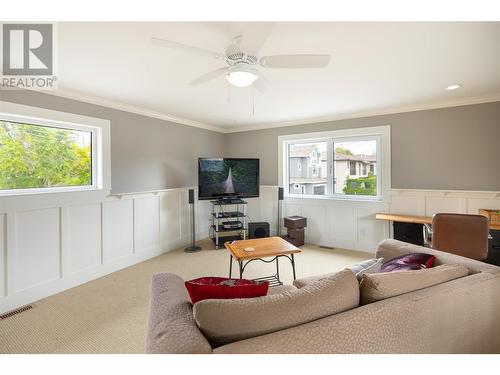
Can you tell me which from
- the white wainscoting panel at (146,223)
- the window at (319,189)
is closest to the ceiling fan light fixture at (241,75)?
the white wainscoting panel at (146,223)

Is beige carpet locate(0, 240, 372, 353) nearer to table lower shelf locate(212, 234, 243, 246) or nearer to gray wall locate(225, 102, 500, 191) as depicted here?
table lower shelf locate(212, 234, 243, 246)

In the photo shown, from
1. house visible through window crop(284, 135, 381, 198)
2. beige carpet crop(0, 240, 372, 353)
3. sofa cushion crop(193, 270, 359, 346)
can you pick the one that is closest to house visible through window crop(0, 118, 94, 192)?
beige carpet crop(0, 240, 372, 353)

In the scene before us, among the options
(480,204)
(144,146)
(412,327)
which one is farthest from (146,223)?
(480,204)

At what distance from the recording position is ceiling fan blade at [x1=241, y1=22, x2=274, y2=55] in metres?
1.36

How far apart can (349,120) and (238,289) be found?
12.7ft

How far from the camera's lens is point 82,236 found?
2.95 m

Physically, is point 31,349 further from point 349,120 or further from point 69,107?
point 349,120

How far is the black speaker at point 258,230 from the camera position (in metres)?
4.46

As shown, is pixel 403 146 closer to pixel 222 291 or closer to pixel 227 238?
pixel 227 238

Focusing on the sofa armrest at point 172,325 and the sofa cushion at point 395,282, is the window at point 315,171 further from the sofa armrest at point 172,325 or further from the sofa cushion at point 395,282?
the sofa armrest at point 172,325

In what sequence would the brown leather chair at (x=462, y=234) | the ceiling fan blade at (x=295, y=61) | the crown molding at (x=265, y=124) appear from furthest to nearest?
the crown molding at (x=265, y=124) → the brown leather chair at (x=462, y=234) → the ceiling fan blade at (x=295, y=61)

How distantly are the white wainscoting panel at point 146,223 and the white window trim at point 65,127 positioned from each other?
580 mm

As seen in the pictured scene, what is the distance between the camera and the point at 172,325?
37.7 inches

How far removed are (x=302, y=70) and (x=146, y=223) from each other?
3068 mm
